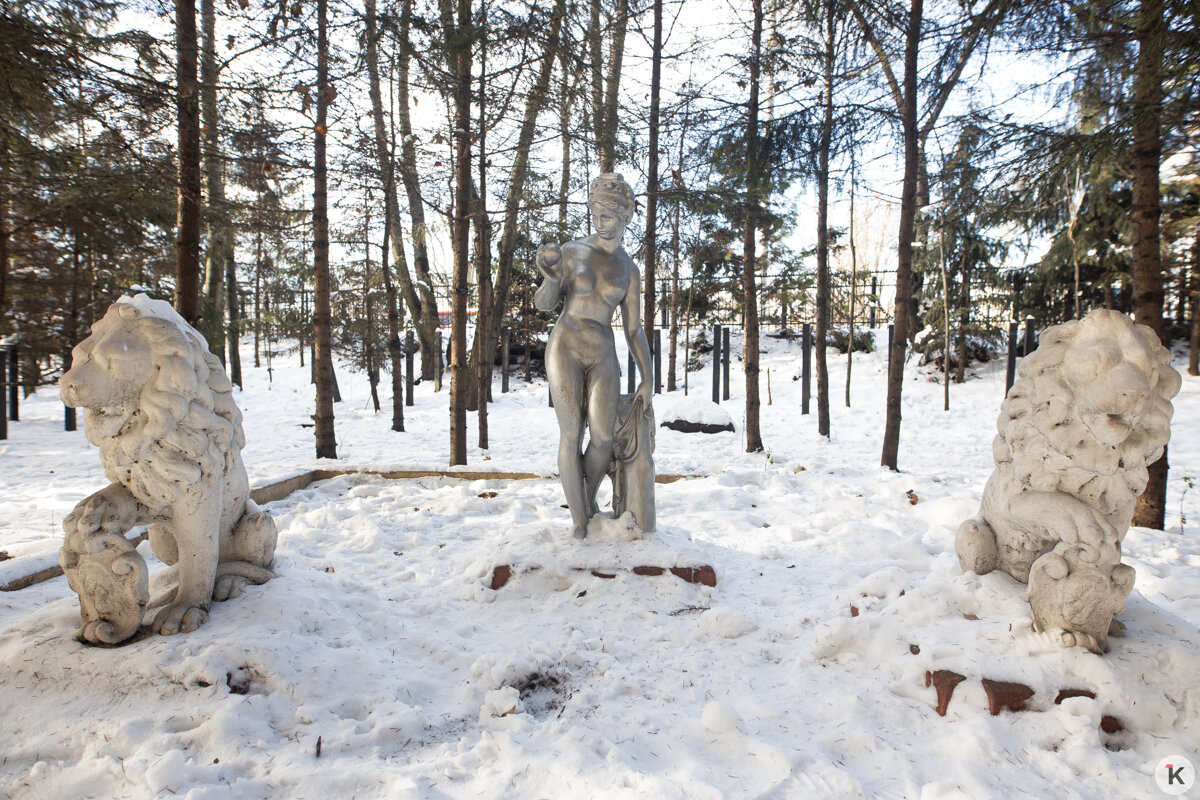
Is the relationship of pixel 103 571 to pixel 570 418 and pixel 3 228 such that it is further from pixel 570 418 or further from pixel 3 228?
pixel 3 228

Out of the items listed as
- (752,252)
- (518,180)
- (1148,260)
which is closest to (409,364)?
(518,180)

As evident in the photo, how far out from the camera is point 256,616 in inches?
110

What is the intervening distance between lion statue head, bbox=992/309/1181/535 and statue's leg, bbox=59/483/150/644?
11.8ft

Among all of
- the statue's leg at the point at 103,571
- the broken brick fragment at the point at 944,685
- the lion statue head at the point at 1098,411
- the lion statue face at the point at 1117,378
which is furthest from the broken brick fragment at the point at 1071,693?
the statue's leg at the point at 103,571

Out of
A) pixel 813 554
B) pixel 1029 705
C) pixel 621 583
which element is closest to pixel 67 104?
pixel 621 583

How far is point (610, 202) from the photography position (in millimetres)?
3898

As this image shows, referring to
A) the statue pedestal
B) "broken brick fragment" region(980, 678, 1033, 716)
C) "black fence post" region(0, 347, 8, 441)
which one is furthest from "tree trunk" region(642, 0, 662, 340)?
"black fence post" region(0, 347, 8, 441)

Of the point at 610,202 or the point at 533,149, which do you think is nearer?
the point at 610,202

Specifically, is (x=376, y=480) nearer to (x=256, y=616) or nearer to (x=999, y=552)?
Result: (x=256, y=616)

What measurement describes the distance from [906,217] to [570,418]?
198 inches

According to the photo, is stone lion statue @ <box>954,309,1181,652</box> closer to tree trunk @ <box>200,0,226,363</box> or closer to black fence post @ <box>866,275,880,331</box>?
tree trunk @ <box>200,0,226,363</box>

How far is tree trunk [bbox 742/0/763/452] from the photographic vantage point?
766cm

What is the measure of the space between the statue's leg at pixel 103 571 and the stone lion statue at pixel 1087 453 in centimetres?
355

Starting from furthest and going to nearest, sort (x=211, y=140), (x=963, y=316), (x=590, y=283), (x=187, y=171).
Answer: (x=963, y=316) < (x=211, y=140) < (x=187, y=171) < (x=590, y=283)
